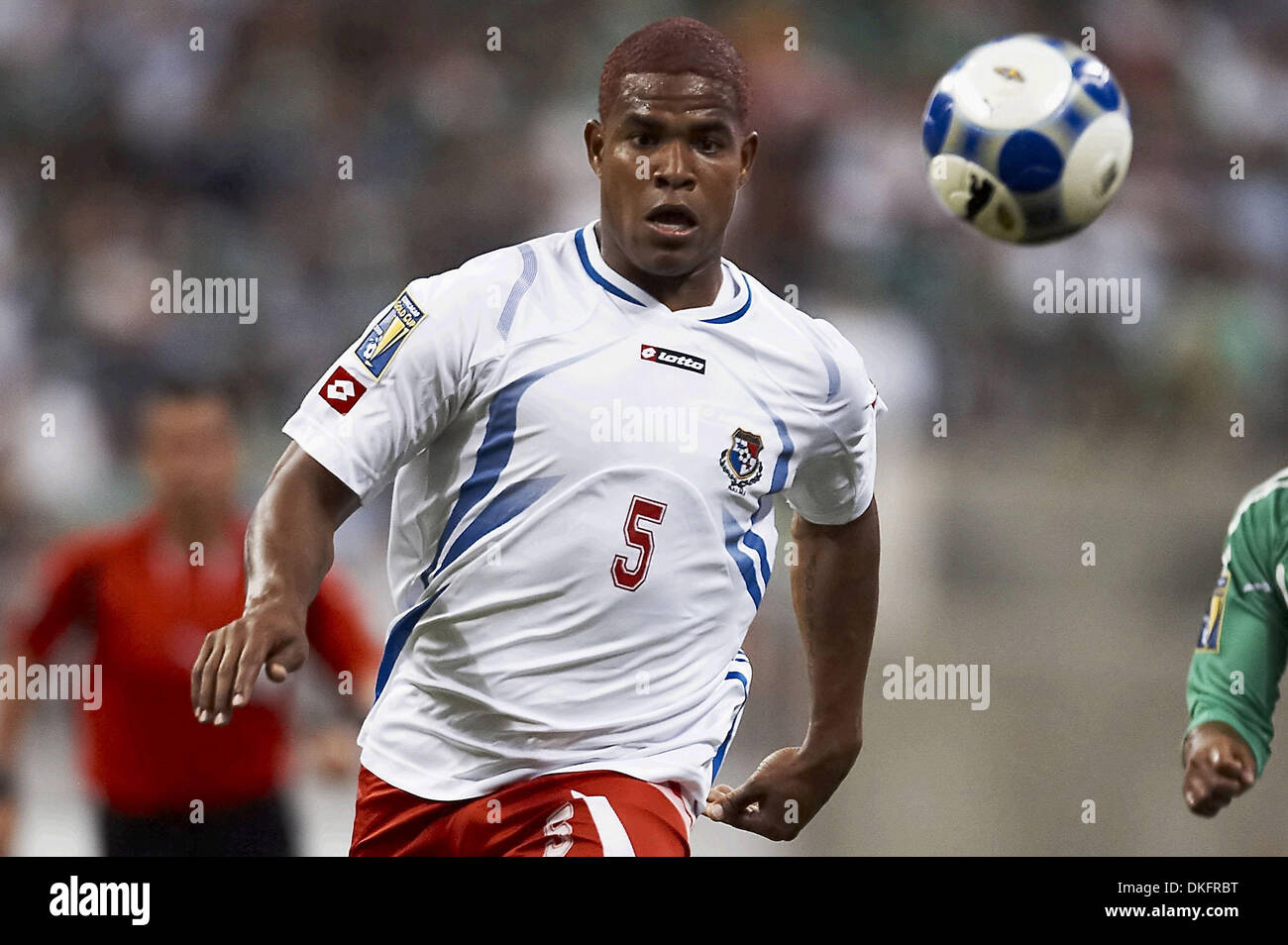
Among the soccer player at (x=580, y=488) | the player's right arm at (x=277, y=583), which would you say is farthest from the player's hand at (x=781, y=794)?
the player's right arm at (x=277, y=583)

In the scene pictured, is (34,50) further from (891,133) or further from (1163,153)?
(1163,153)

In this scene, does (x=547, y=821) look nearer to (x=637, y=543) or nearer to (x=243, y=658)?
(x=637, y=543)

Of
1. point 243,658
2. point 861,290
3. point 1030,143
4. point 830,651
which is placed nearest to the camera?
point 243,658

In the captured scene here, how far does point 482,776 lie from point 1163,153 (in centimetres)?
806

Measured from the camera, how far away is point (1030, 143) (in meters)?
4.27

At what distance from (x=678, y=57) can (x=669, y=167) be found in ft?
0.76

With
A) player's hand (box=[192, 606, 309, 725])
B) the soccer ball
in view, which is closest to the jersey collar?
the soccer ball

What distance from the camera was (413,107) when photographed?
9.92 metres

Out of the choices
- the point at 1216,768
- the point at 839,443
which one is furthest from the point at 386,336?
the point at 1216,768


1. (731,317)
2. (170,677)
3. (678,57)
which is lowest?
(170,677)

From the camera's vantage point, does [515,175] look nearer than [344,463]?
No

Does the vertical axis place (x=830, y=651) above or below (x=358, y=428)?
below

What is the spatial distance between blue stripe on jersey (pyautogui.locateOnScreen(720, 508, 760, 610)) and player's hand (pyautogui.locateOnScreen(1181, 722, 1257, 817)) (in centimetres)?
105
